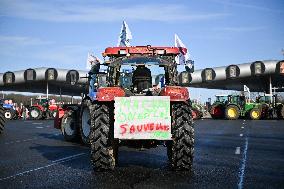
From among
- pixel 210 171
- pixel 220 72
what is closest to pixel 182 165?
pixel 210 171

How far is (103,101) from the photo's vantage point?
284 inches

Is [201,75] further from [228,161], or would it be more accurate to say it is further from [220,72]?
[228,161]

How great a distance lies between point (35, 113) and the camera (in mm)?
36375

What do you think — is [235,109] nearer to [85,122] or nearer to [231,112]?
[231,112]

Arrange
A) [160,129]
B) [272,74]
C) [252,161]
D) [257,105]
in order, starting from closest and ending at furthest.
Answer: [160,129] < [252,161] < [257,105] < [272,74]

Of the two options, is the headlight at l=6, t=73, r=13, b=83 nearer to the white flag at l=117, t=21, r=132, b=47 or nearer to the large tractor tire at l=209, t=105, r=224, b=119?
the large tractor tire at l=209, t=105, r=224, b=119

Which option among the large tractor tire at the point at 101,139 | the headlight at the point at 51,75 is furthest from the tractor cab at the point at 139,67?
the headlight at the point at 51,75

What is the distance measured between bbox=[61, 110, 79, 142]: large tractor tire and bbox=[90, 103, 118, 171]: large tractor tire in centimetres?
680

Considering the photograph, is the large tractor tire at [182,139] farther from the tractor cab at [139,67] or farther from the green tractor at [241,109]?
the green tractor at [241,109]

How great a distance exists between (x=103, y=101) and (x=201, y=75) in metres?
36.4

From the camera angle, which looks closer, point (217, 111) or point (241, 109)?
point (241, 109)

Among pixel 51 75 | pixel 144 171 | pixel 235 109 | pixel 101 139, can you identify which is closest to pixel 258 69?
pixel 235 109

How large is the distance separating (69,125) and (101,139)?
748cm

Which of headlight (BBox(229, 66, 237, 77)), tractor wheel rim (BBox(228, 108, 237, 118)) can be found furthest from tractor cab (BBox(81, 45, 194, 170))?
headlight (BBox(229, 66, 237, 77))
